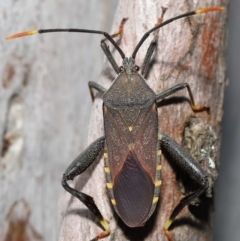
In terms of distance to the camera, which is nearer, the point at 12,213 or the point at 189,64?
the point at 189,64

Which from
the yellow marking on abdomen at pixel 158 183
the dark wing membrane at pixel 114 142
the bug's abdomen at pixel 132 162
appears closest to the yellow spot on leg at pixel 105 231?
the bug's abdomen at pixel 132 162

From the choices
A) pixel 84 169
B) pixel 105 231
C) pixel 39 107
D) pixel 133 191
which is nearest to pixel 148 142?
pixel 133 191

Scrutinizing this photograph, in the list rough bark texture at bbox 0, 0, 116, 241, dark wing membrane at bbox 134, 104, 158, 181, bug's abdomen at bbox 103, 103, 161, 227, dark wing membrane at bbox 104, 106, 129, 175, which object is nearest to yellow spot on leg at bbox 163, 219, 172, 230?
bug's abdomen at bbox 103, 103, 161, 227

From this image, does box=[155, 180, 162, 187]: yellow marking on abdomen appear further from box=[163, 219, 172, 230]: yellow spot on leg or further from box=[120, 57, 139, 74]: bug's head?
box=[120, 57, 139, 74]: bug's head

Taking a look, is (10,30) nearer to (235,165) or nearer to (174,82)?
(174,82)

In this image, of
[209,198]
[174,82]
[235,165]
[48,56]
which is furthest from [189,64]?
[235,165]

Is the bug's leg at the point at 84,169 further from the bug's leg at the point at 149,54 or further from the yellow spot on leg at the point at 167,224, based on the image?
the bug's leg at the point at 149,54

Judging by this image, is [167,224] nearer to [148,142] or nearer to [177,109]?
[148,142]

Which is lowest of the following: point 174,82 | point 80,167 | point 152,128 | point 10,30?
point 80,167
